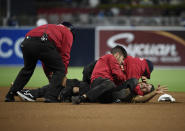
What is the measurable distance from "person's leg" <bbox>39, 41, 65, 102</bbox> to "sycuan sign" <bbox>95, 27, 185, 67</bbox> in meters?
13.5

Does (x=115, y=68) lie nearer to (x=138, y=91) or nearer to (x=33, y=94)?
(x=138, y=91)

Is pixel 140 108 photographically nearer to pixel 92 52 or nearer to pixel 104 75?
pixel 104 75

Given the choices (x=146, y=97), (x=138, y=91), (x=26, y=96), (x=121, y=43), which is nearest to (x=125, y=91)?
(x=138, y=91)

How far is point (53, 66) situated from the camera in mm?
8805

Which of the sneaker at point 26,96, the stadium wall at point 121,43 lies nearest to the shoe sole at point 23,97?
the sneaker at point 26,96

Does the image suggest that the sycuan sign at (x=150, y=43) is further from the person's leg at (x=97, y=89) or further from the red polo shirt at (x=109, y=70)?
the person's leg at (x=97, y=89)

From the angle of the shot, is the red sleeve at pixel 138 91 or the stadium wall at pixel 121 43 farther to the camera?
the stadium wall at pixel 121 43

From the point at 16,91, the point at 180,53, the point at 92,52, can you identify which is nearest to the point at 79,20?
the point at 92,52

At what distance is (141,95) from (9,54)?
14.8 metres

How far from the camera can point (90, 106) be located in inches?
328

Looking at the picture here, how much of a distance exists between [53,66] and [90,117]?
7.21 ft

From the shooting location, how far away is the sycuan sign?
72.7 ft

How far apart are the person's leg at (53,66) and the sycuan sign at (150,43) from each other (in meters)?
13.5

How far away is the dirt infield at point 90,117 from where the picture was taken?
6016 millimetres
